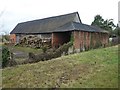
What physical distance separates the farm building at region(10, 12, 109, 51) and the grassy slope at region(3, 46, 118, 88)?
47.8 ft

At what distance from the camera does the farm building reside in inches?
1075

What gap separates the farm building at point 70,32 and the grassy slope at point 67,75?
47.8ft

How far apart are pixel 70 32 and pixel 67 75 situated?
19.1 m

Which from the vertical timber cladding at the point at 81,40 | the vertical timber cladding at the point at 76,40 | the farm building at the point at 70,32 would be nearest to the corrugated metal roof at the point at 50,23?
the farm building at the point at 70,32

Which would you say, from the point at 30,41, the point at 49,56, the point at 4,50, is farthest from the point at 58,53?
the point at 30,41

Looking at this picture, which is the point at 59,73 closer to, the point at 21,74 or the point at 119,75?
the point at 21,74

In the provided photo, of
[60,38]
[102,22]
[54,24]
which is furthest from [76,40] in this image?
[102,22]

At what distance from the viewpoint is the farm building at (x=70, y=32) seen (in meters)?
27.3

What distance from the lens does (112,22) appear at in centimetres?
6016

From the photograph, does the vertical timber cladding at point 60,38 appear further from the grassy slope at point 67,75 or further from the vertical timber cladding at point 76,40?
the grassy slope at point 67,75

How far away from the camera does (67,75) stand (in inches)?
384

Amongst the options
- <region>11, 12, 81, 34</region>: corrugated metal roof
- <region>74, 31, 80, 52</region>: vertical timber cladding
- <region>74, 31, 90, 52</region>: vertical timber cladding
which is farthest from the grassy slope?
<region>11, 12, 81, 34</region>: corrugated metal roof

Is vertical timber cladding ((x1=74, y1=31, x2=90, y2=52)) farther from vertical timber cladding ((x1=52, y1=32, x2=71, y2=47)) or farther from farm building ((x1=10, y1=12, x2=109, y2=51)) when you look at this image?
vertical timber cladding ((x1=52, y1=32, x2=71, y2=47))

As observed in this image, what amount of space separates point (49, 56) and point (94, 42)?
1511cm
